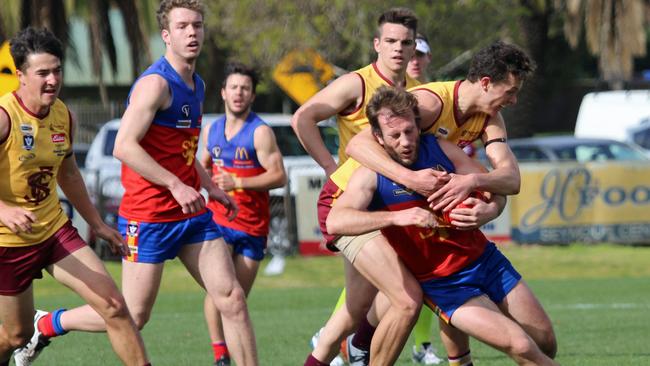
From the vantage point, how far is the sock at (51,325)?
8.35 meters

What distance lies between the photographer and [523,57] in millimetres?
7254

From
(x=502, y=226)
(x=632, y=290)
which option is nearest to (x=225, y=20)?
(x=502, y=226)

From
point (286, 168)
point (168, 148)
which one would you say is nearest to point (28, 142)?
point (168, 148)

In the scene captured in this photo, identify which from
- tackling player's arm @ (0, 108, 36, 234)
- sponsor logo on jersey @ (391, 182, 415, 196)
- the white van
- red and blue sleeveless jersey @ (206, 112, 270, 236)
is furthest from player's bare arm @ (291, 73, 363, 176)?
the white van

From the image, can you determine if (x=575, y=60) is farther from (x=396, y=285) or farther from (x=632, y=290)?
(x=396, y=285)

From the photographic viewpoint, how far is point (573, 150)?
23.7 meters

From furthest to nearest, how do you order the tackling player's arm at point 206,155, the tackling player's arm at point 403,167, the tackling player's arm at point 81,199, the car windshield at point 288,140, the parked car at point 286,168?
1. the car windshield at point 288,140
2. the parked car at point 286,168
3. the tackling player's arm at point 206,155
4. the tackling player's arm at point 81,199
5. the tackling player's arm at point 403,167

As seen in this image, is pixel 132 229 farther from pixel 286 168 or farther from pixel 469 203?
pixel 286 168

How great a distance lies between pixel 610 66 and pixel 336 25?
7.50 m

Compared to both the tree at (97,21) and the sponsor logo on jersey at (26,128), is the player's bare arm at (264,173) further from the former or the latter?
the tree at (97,21)

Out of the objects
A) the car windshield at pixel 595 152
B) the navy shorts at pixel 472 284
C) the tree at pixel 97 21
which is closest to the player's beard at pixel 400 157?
the navy shorts at pixel 472 284

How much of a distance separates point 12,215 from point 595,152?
17477 millimetres

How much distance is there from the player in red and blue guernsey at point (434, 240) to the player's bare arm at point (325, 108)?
1092 mm

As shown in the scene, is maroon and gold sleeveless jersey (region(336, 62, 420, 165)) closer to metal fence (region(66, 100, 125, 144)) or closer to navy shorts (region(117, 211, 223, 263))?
navy shorts (region(117, 211, 223, 263))
